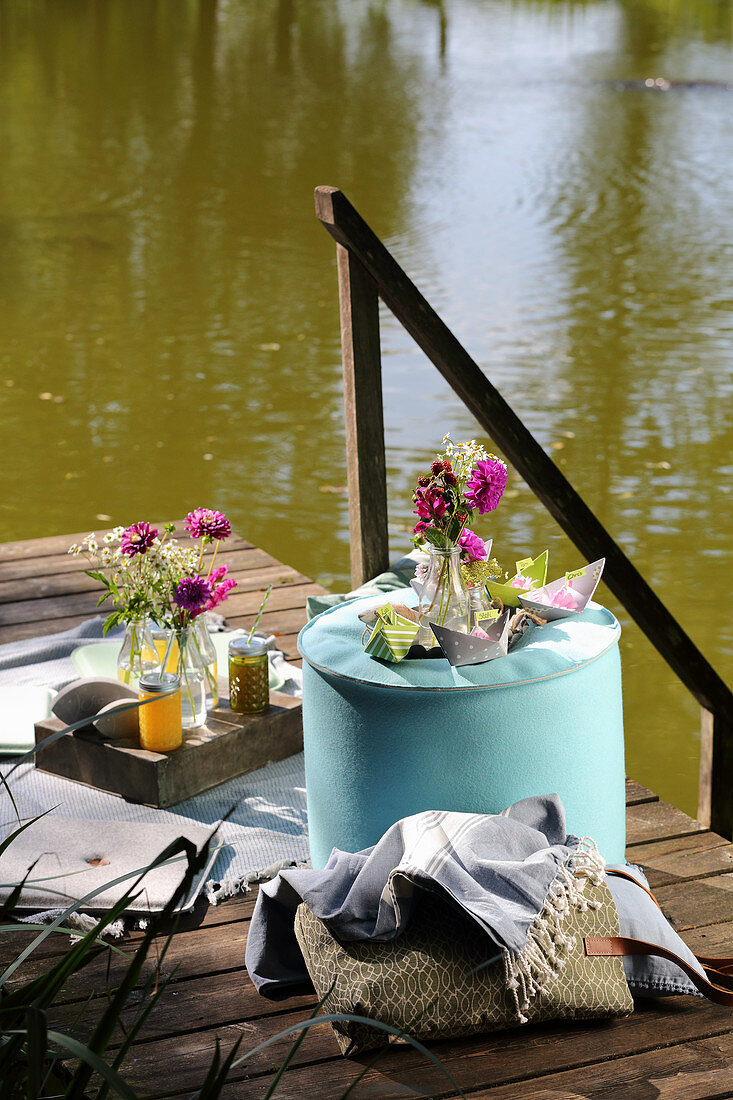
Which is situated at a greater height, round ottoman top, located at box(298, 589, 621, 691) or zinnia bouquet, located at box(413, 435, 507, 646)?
zinnia bouquet, located at box(413, 435, 507, 646)

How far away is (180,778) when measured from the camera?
2758 millimetres

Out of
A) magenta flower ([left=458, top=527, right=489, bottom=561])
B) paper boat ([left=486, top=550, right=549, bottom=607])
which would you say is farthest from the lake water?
magenta flower ([left=458, top=527, right=489, bottom=561])

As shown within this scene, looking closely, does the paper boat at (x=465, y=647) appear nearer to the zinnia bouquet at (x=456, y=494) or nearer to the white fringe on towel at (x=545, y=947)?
the zinnia bouquet at (x=456, y=494)

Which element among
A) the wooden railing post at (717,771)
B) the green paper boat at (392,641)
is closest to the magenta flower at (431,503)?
the green paper boat at (392,641)

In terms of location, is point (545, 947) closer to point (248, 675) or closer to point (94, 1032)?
point (94, 1032)

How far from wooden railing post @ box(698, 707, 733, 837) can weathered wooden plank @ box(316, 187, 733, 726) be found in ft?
0.14

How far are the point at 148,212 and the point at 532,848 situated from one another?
9285mm

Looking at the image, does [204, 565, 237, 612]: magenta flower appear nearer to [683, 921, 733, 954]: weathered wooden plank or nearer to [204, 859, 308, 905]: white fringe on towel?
Result: [204, 859, 308, 905]: white fringe on towel

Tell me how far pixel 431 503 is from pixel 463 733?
0.39 meters

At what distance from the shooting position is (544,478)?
271cm

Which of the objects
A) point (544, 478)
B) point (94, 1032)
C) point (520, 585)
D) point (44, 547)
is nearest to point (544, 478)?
point (544, 478)

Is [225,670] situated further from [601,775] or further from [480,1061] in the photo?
[480,1061]

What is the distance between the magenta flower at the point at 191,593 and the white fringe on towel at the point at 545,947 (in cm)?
98

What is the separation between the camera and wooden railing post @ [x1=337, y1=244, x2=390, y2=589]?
294 cm
